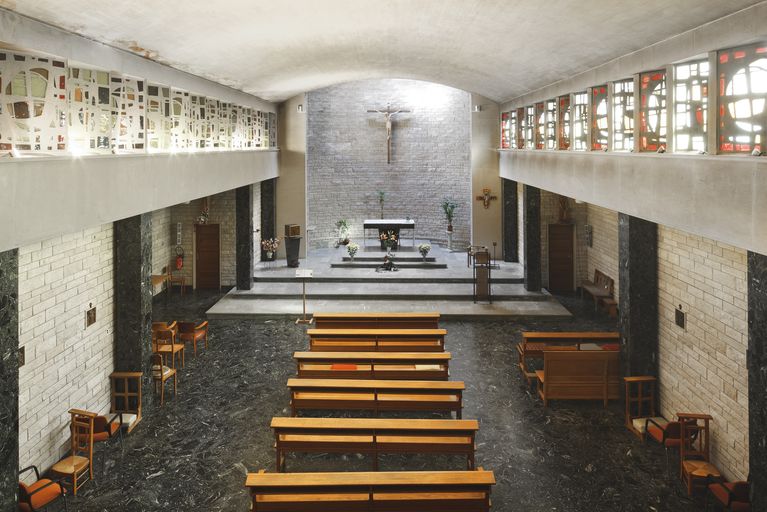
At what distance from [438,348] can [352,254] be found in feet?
27.0

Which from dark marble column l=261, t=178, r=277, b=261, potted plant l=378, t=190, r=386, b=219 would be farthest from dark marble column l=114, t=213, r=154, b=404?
potted plant l=378, t=190, r=386, b=219

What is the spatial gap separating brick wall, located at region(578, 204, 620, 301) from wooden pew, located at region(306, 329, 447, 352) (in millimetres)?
5925

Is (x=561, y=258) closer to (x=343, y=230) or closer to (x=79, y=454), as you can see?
(x=343, y=230)

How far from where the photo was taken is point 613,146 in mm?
8562

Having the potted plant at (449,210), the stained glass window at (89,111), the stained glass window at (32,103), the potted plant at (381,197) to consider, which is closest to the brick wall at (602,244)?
the potted plant at (449,210)

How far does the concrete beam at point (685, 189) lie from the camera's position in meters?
5.01

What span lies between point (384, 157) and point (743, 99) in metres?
17.4

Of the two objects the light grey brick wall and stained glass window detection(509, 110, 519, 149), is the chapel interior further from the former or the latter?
the light grey brick wall

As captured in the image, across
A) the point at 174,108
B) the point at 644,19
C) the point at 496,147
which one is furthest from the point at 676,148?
the point at 496,147

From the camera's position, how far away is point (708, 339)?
311 inches

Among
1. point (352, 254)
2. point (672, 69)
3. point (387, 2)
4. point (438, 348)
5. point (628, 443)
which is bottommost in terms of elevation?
point (628, 443)

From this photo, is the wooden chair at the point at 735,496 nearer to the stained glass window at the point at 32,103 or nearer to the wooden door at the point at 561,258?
the stained glass window at the point at 32,103

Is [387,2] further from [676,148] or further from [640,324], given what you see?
[640,324]

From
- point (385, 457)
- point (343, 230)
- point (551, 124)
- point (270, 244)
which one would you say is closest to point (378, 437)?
point (385, 457)
